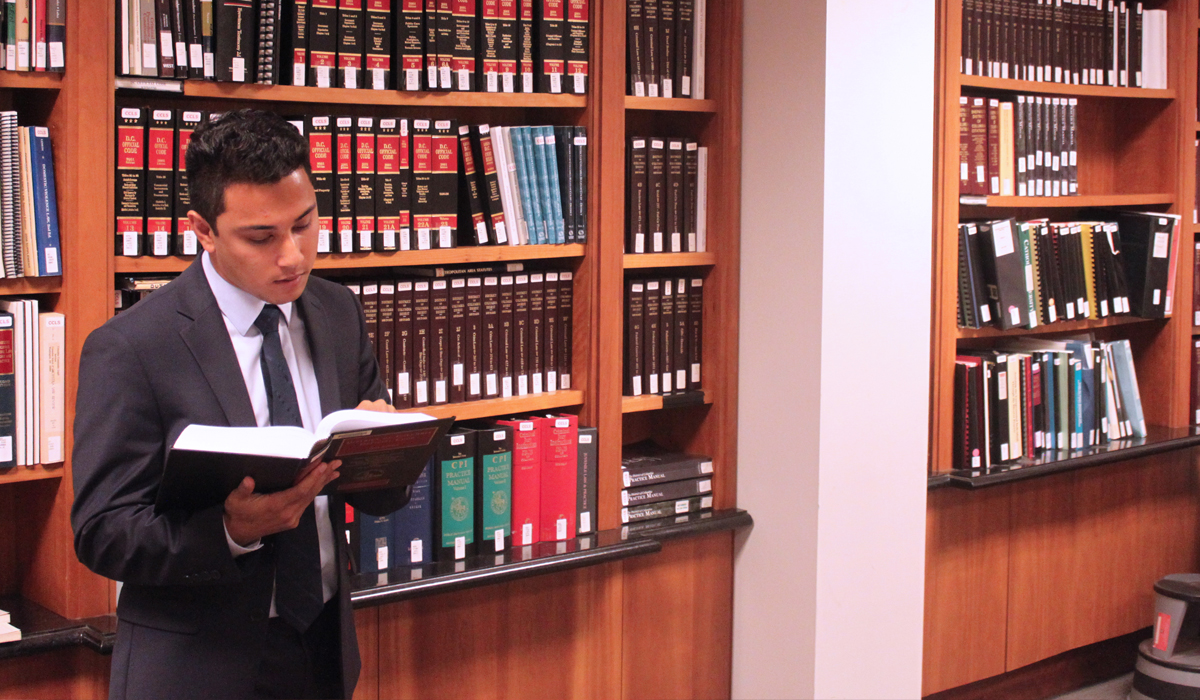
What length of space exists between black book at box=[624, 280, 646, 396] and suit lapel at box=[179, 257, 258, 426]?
1565mm

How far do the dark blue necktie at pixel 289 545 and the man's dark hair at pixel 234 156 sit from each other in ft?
0.71

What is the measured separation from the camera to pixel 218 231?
5.78 feet

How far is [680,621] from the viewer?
3.34 meters

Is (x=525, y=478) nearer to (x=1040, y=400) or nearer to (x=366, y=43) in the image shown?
(x=366, y=43)

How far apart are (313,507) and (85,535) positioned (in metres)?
0.35

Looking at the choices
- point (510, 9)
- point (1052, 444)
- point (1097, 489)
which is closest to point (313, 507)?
point (510, 9)

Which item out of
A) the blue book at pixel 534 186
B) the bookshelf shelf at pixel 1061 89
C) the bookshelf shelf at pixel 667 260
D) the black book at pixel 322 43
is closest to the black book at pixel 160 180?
the black book at pixel 322 43

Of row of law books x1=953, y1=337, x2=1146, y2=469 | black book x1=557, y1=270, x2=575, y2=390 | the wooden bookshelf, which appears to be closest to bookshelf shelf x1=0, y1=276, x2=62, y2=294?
black book x1=557, y1=270, x2=575, y2=390

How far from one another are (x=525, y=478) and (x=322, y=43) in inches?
47.4

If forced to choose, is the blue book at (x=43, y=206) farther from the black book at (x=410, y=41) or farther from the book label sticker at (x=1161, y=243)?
the book label sticker at (x=1161, y=243)

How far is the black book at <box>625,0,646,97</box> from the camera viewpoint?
10.3 feet

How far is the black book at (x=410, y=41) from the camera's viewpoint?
2.74 metres

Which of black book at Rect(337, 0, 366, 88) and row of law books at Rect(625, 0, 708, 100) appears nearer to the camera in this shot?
black book at Rect(337, 0, 366, 88)

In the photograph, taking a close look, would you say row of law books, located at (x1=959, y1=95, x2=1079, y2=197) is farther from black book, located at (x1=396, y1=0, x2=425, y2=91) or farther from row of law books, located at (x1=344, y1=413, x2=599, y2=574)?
black book, located at (x1=396, y1=0, x2=425, y2=91)
